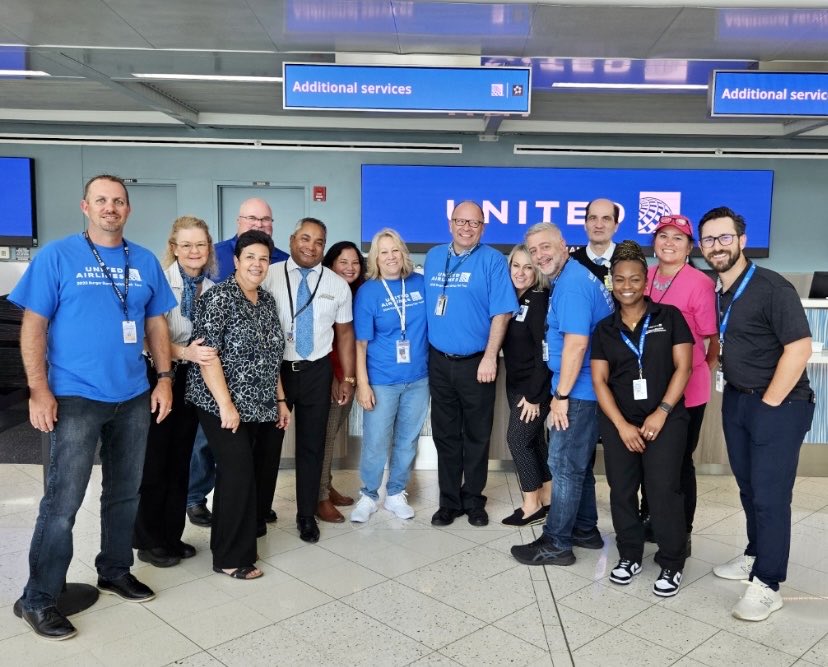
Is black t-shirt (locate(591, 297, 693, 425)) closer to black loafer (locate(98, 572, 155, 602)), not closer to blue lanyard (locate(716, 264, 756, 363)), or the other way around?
blue lanyard (locate(716, 264, 756, 363))

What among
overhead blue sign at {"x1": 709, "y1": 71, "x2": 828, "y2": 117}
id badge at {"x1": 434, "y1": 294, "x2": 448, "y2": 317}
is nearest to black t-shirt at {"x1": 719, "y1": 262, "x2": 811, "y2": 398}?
id badge at {"x1": 434, "y1": 294, "x2": 448, "y2": 317}

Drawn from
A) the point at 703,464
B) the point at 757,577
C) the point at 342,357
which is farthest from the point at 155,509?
the point at 703,464

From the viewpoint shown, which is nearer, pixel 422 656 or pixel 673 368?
pixel 422 656

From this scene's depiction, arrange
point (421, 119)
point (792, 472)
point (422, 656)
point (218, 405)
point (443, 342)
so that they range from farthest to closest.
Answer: point (421, 119) → point (443, 342) → point (218, 405) → point (792, 472) → point (422, 656)

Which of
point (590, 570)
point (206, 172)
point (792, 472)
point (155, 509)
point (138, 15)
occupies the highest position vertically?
point (138, 15)

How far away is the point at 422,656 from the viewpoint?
2.29 m

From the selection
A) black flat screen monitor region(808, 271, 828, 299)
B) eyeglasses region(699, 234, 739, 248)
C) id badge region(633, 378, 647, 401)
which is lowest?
id badge region(633, 378, 647, 401)

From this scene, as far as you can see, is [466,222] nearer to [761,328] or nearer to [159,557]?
[761,328]

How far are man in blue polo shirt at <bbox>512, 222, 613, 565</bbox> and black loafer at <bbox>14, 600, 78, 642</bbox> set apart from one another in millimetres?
1774

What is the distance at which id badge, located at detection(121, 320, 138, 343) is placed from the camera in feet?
8.02

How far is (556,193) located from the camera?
777 cm

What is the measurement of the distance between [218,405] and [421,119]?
5444 millimetres

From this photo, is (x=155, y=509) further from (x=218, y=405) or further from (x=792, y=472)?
(x=792, y=472)

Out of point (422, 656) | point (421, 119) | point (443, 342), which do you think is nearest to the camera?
point (422, 656)
